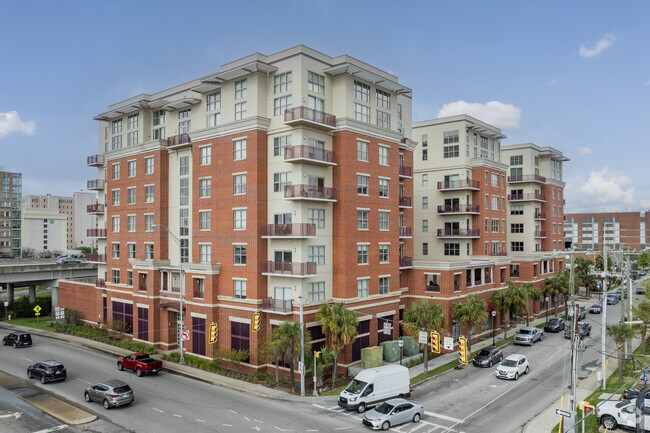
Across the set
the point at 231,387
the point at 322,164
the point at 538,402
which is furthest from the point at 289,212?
the point at 538,402

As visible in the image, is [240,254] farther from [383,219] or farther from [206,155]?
[383,219]

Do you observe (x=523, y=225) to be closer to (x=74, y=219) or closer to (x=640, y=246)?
(x=640, y=246)

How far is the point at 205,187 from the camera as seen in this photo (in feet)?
144

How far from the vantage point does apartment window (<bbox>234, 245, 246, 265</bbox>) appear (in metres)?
40.3

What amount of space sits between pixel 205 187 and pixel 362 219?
48.9 feet

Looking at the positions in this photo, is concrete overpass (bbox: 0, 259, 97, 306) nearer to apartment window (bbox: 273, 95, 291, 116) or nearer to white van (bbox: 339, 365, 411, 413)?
apartment window (bbox: 273, 95, 291, 116)

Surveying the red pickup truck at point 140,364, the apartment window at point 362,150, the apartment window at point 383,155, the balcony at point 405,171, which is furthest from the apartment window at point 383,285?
the red pickup truck at point 140,364

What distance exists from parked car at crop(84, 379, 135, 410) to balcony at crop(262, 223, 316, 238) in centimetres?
1526

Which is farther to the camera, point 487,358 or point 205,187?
point 205,187

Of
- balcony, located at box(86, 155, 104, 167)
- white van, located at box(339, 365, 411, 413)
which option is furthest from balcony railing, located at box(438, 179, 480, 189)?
balcony, located at box(86, 155, 104, 167)

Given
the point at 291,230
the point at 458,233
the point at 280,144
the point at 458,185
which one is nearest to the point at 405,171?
the point at 458,185

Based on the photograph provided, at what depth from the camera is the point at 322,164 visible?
39.8 m

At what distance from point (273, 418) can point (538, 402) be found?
59.7ft

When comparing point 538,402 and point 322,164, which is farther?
point 322,164
